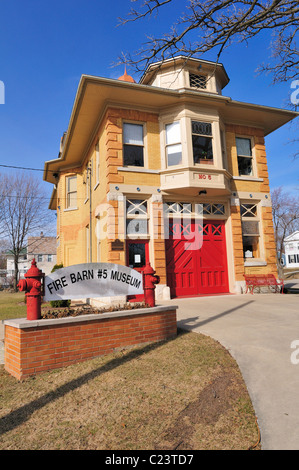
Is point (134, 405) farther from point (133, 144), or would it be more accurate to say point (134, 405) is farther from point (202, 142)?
point (202, 142)

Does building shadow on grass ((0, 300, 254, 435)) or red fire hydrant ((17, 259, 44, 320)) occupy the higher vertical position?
red fire hydrant ((17, 259, 44, 320))

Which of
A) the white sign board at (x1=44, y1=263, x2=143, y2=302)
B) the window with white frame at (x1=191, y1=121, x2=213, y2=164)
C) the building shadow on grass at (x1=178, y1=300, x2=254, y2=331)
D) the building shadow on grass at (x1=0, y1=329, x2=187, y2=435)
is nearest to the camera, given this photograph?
the building shadow on grass at (x1=0, y1=329, x2=187, y2=435)

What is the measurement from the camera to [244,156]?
12836 mm

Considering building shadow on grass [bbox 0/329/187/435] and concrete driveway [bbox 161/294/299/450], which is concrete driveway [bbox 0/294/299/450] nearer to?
concrete driveway [bbox 161/294/299/450]

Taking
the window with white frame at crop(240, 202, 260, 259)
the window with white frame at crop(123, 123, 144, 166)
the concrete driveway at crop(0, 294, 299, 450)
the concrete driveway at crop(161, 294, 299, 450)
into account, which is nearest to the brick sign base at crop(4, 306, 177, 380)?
the concrete driveway at crop(0, 294, 299, 450)

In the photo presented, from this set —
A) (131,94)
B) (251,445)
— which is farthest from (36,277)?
(131,94)

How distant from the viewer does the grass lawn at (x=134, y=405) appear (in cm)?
262

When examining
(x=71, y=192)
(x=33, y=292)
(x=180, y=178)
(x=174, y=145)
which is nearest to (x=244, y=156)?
(x=174, y=145)

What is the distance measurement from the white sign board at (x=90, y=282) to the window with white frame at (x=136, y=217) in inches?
205

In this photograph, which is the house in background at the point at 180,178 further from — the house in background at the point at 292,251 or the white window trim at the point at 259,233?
the house in background at the point at 292,251

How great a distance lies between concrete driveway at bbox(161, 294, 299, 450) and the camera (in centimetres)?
271

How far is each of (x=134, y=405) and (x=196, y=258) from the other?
8567 mm

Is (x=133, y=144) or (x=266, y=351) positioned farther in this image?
(x=133, y=144)

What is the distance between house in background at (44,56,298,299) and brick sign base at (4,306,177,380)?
513cm
